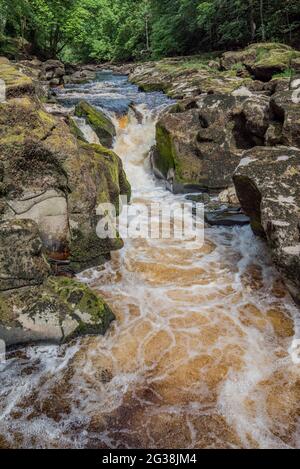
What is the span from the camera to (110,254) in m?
5.20

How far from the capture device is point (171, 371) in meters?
3.10

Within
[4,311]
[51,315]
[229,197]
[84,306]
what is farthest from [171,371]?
[229,197]

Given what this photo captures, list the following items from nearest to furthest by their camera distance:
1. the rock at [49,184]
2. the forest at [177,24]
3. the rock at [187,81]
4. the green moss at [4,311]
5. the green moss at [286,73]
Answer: the green moss at [4,311], the rock at [49,184], the green moss at [286,73], the rock at [187,81], the forest at [177,24]

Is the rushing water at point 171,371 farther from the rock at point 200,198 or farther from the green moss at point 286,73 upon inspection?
the green moss at point 286,73

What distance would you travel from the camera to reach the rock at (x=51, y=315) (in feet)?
11.0

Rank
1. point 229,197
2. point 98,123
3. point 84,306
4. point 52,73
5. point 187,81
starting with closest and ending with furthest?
point 84,306, point 229,197, point 98,123, point 187,81, point 52,73

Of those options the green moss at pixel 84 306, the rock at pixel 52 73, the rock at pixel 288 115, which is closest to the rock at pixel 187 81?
the rock at pixel 52 73

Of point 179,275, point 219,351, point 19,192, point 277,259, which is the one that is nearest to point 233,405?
point 219,351

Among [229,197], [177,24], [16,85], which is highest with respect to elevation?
[177,24]

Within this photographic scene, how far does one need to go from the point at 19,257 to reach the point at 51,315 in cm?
77

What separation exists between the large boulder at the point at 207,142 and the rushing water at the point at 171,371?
3363mm

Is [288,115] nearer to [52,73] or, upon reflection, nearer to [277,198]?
[277,198]

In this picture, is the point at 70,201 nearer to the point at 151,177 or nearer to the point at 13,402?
the point at 13,402

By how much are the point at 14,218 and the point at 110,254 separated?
5.31 ft
